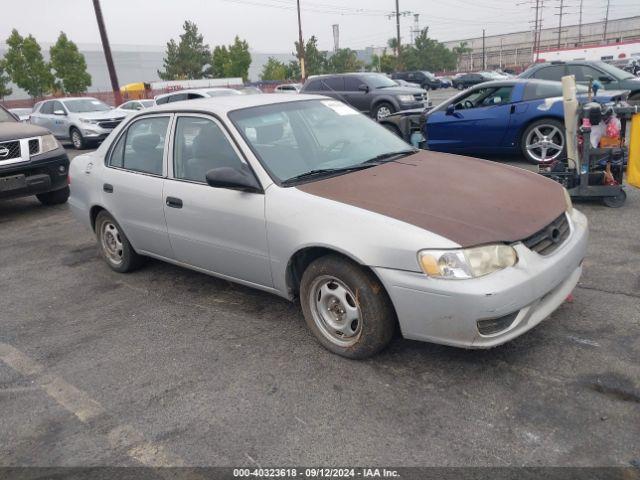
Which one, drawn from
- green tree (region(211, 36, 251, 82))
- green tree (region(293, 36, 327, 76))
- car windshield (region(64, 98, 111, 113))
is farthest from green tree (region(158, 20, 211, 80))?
car windshield (region(64, 98, 111, 113))

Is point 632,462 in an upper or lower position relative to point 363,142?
lower

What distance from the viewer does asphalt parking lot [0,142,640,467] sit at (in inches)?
104

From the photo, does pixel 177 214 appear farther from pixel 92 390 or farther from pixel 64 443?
pixel 64 443

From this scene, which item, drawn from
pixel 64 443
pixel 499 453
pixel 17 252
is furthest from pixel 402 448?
pixel 17 252

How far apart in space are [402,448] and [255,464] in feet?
2.30

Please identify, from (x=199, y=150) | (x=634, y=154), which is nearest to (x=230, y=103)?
(x=199, y=150)

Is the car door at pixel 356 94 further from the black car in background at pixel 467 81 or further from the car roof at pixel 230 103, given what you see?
the black car in background at pixel 467 81

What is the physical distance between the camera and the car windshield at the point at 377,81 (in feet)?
53.7

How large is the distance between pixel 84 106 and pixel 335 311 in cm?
1630

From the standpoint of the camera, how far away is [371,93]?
52.6 feet

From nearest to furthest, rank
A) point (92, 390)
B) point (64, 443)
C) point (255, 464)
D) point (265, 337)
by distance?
point (255, 464), point (64, 443), point (92, 390), point (265, 337)

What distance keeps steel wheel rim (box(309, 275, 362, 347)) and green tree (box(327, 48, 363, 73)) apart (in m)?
65.4

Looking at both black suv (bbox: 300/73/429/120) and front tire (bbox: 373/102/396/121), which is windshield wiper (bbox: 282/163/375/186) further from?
front tire (bbox: 373/102/396/121)

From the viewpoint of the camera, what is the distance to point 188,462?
2.63 metres
